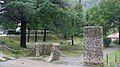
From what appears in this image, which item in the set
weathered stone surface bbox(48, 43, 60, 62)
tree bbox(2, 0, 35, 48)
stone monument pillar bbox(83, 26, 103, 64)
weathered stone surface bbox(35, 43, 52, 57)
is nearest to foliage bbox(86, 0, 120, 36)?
tree bbox(2, 0, 35, 48)

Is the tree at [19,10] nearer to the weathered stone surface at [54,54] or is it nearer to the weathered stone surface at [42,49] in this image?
the weathered stone surface at [42,49]

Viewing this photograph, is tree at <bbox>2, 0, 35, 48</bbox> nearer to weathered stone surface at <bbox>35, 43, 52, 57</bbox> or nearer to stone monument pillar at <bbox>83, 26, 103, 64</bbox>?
weathered stone surface at <bbox>35, 43, 52, 57</bbox>

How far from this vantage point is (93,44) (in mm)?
20703

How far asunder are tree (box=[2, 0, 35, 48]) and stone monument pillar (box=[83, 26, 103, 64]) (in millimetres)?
11856

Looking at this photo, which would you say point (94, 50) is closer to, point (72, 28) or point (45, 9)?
point (45, 9)

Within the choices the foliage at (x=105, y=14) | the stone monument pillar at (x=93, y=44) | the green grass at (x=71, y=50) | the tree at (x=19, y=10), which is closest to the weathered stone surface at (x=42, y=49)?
the green grass at (x=71, y=50)

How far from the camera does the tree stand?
3151 cm

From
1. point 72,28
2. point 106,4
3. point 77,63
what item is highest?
point 106,4

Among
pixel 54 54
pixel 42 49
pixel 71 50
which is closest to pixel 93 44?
pixel 54 54

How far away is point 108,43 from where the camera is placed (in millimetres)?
43500

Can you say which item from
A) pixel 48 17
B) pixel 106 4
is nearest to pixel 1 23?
pixel 48 17

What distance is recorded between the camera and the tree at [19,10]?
3151 cm

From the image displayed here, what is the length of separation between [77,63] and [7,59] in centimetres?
503

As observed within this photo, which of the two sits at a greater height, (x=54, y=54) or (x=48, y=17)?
(x=48, y=17)
